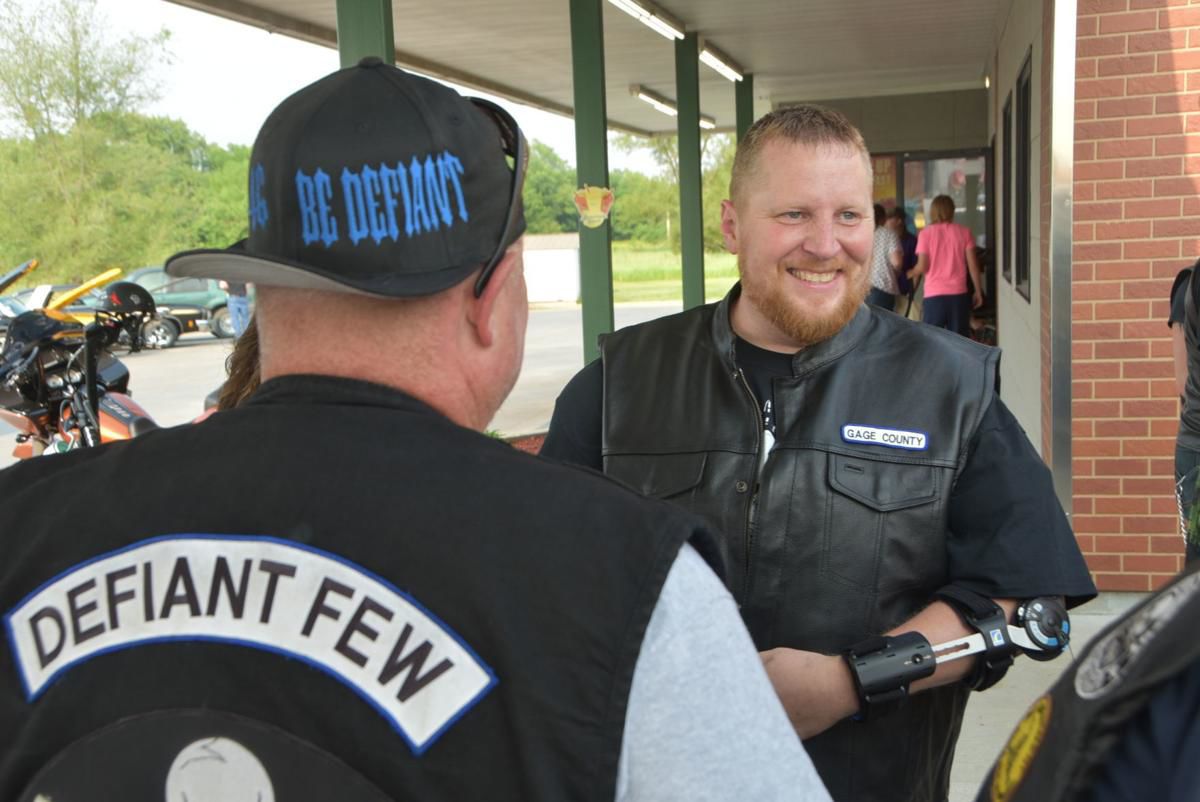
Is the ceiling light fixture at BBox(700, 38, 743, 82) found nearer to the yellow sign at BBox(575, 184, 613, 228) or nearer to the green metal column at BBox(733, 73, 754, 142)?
the green metal column at BBox(733, 73, 754, 142)

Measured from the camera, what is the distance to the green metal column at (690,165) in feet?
45.9

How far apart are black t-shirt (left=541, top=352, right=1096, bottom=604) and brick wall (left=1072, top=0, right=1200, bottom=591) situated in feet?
11.7

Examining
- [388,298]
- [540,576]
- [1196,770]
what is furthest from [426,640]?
[1196,770]

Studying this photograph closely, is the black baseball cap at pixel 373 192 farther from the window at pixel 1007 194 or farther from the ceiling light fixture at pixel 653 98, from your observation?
the ceiling light fixture at pixel 653 98

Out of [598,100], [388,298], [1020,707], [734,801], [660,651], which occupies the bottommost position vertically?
[1020,707]

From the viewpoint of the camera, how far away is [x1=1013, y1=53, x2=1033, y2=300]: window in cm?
716

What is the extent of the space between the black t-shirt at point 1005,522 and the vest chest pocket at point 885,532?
0.05m

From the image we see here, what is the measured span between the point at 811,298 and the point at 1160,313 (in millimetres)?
3688

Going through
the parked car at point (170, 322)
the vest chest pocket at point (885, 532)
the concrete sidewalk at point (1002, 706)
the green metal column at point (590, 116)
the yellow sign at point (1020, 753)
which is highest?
the green metal column at point (590, 116)

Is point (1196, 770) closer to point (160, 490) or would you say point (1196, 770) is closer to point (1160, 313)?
point (160, 490)

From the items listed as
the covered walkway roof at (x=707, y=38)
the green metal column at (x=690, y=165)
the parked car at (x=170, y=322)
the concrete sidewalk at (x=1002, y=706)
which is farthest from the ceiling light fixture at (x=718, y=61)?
the parked car at (x=170, y=322)

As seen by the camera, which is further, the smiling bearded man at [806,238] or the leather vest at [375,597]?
the smiling bearded man at [806,238]

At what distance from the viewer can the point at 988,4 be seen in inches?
501

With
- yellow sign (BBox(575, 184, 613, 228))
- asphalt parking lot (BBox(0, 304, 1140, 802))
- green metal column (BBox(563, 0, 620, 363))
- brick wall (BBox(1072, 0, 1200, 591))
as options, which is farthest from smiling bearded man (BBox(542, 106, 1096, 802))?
green metal column (BBox(563, 0, 620, 363))
